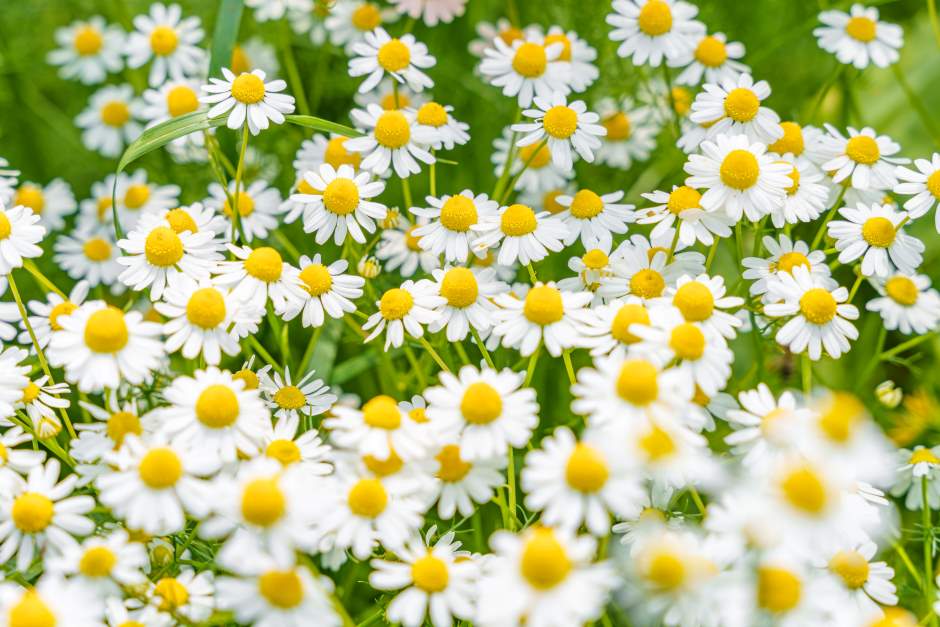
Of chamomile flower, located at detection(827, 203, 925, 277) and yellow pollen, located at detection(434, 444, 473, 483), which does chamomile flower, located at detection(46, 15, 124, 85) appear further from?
chamomile flower, located at detection(827, 203, 925, 277)

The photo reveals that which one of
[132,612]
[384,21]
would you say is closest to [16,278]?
[384,21]

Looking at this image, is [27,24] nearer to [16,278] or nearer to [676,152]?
[16,278]

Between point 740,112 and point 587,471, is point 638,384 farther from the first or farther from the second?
point 740,112

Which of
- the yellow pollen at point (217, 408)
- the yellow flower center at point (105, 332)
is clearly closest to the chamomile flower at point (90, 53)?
the yellow flower center at point (105, 332)

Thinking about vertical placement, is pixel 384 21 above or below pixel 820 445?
below

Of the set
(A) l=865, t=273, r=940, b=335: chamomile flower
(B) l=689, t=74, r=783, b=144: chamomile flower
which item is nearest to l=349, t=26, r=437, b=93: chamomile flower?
(B) l=689, t=74, r=783, b=144: chamomile flower

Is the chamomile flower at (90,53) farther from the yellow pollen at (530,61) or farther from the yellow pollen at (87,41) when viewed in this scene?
the yellow pollen at (530,61)
